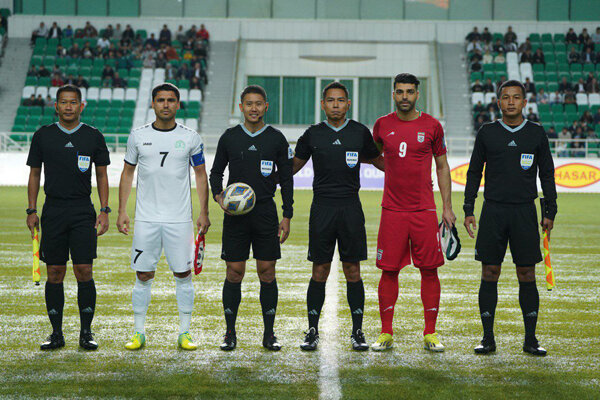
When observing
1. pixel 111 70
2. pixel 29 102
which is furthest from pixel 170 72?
pixel 29 102

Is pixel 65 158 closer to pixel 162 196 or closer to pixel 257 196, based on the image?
pixel 162 196

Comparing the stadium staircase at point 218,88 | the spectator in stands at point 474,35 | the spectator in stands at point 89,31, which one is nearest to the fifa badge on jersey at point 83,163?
the stadium staircase at point 218,88

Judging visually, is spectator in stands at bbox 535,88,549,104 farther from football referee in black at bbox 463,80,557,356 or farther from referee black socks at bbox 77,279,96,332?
referee black socks at bbox 77,279,96,332

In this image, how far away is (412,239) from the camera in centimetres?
538

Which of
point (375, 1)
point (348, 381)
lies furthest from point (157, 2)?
point (348, 381)

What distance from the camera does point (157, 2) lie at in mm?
35125

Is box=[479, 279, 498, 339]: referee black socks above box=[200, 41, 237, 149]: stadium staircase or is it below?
below

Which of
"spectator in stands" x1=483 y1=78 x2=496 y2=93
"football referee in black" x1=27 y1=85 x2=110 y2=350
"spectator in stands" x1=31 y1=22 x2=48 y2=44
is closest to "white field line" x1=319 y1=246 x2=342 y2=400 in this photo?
"football referee in black" x1=27 y1=85 x2=110 y2=350

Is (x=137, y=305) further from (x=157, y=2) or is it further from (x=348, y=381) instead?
(x=157, y=2)

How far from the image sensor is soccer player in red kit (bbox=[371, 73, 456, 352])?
5.34 meters

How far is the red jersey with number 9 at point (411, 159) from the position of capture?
5.34 m

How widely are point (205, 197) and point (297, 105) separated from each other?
30.0 metres

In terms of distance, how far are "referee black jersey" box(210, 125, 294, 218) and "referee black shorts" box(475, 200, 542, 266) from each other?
4.62 feet

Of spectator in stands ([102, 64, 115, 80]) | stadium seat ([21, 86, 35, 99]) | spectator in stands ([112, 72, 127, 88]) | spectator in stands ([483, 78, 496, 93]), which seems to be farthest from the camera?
spectator in stands ([102, 64, 115, 80])
